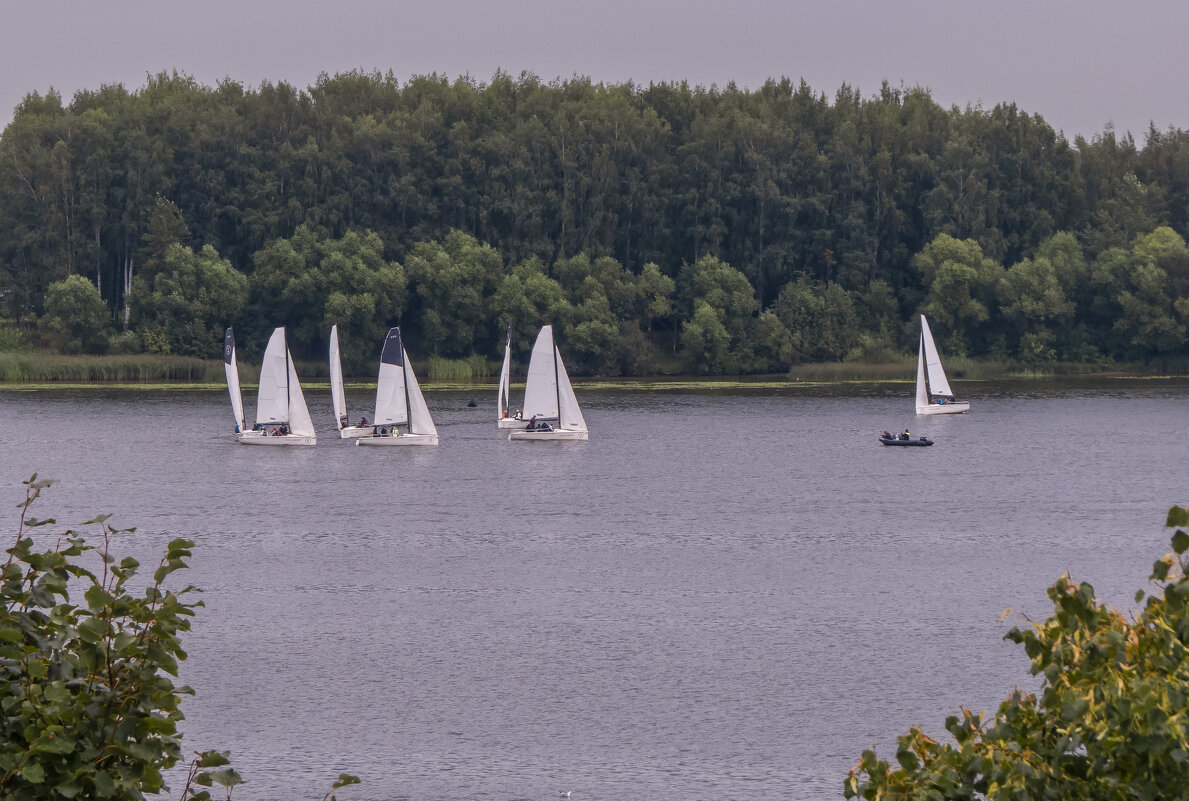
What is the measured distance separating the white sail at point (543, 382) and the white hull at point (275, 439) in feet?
41.4

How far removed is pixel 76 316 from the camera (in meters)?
130

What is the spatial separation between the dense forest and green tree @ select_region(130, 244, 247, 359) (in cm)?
27

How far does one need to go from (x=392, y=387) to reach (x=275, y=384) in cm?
656

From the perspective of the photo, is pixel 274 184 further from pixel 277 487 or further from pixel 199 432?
pixel 277 487

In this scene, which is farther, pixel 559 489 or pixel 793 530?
pixel 559 489

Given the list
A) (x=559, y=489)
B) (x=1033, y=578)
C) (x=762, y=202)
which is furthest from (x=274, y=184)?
(x=1033, y=578)

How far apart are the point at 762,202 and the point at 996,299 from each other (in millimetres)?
25360

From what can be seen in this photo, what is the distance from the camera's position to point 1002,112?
14888cm

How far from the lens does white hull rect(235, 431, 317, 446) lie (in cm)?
7850

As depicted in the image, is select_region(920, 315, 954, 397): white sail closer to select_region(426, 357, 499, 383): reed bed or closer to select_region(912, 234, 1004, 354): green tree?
select_region(912, 234, 1004, 354): green tree

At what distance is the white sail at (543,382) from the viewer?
78.4 metres

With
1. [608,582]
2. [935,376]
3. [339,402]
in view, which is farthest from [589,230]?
[608,582]

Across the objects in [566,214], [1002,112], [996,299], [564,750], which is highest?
[1002,112]

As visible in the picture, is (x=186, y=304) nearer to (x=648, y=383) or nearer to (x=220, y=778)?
(x=648, y=383)
